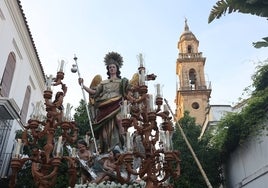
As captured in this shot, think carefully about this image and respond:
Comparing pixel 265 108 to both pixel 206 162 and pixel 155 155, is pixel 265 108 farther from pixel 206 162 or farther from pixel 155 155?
pixel 155 155

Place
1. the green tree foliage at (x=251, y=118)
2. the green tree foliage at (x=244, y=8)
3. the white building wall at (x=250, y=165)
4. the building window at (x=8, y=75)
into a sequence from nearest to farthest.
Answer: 1. the green tree foliage at (x=244, y=8)
2. the green tree foliage at (x=251, y=118)
3. the white building wall at (x=250, y=165)
4. the building window at (x=8, y=75)

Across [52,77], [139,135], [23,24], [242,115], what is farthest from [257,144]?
[23,24]

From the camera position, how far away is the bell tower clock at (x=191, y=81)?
34156 millimetres

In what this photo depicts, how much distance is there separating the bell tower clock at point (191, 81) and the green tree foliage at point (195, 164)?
57.3 feet

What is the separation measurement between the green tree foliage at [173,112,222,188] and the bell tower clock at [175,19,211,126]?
17465 mm

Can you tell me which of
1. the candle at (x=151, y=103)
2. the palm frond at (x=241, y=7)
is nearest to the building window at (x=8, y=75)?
the palm frond at (x=241, y=7)

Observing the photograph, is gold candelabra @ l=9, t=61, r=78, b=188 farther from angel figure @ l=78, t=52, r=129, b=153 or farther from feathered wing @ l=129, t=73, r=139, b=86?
feathered wing @ l=129, t=73, r=139, b=86

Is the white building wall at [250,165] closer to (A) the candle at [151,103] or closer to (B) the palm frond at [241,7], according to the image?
(B) the palm frond at [241,7]

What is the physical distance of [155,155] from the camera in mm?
5547

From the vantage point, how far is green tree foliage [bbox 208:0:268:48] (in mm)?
9344

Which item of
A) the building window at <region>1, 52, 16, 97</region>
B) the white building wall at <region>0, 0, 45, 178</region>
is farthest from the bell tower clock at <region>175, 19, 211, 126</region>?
the building window at <region>1, 52, 16, 97</region>

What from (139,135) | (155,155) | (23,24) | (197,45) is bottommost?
(155,155)

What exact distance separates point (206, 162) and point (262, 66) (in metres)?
5.13

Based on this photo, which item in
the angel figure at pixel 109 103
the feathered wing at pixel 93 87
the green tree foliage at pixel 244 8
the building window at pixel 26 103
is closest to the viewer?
the angel figure at pixel 109 103
